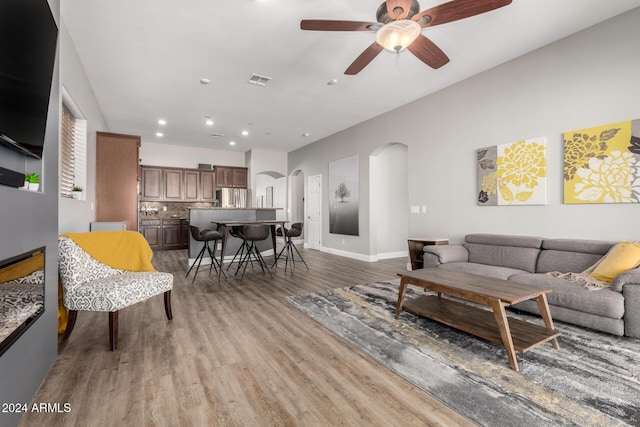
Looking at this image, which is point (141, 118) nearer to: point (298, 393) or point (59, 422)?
point (59, 422)

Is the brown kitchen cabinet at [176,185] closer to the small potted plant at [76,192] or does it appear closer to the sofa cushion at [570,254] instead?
the small potted plant at [76,192]

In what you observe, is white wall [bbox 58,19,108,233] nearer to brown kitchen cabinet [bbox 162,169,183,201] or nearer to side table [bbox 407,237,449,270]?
brown kitchen cabinet [bbox 162,169,183,201]

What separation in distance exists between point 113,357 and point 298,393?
1.49 meters

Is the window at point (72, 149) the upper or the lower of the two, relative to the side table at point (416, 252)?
upper

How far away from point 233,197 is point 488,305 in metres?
7.80

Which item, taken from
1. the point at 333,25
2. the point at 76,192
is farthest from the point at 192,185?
the point at 333,25

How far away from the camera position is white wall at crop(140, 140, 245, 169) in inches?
315

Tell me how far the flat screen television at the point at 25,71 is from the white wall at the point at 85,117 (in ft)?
4.79

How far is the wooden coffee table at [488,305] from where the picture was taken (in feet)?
6.72

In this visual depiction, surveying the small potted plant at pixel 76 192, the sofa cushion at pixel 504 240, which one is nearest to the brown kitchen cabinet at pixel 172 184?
the small potted plant at pixel 76 192

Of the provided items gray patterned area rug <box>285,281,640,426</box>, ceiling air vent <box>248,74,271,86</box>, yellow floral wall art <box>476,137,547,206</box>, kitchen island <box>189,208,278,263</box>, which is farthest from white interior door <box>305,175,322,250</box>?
gray patterned area rug <box>285,281,640,426</box>

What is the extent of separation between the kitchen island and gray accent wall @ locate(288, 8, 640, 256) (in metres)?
3.11

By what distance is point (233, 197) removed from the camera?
28.8 feet

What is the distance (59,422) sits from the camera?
1493mm
